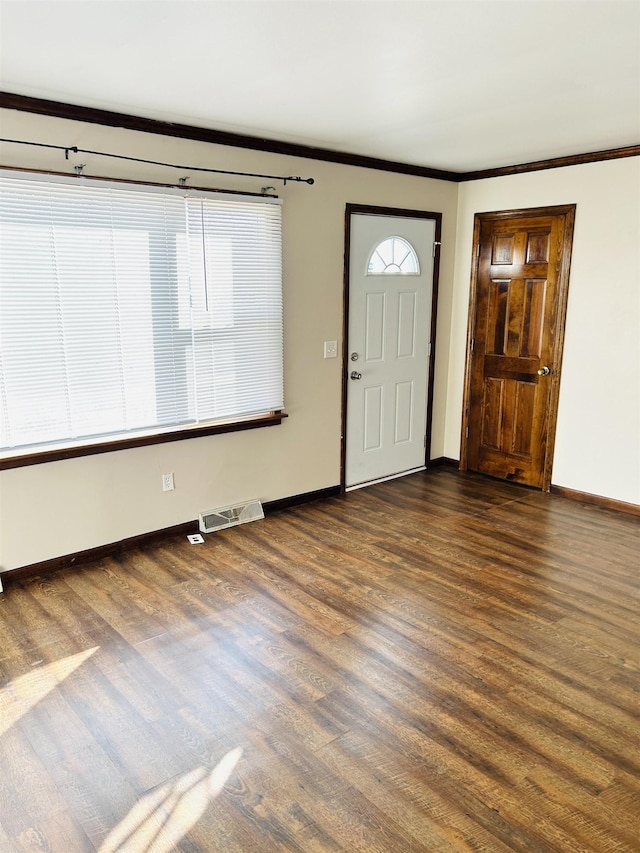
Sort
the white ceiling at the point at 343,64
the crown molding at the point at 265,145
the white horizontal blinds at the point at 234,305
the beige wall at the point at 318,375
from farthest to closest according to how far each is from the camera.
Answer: the white horizontal blinds at the point at 234,305
the beige wall at the point at 318,375
the crown molding at the point at 265,145
the white ceiling at the point at 343,64

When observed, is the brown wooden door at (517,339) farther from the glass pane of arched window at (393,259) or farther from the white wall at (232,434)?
the glass pane of arched window at (393,259)

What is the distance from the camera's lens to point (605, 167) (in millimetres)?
4191

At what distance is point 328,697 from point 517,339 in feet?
11.2

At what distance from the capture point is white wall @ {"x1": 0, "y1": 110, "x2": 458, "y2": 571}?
3.30 m

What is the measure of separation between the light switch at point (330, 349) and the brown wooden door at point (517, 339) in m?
1.38

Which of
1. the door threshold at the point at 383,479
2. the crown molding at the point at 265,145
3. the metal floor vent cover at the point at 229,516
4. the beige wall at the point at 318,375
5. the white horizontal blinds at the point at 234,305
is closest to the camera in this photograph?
the crown molding at the point at 265,145

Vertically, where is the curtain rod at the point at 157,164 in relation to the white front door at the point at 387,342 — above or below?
above

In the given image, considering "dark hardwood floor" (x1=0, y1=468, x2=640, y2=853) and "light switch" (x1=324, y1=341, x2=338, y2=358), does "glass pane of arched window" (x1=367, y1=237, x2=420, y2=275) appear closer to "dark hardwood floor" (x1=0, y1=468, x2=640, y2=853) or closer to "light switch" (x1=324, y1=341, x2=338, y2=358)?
"light switch" (x1=324, y1=341, x2=338, y2=358)

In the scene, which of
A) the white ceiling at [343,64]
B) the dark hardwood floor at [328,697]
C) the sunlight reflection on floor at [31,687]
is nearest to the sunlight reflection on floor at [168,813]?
the dark hardwood floor at [328,697]

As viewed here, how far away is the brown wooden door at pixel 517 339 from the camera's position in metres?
4.62

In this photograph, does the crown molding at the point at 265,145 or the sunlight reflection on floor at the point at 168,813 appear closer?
the sunlight reflection on floor at the point at 168,813

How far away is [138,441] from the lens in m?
3.63

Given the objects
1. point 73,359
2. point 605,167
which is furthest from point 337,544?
point 605,167

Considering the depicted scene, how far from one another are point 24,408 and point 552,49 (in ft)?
9.58
